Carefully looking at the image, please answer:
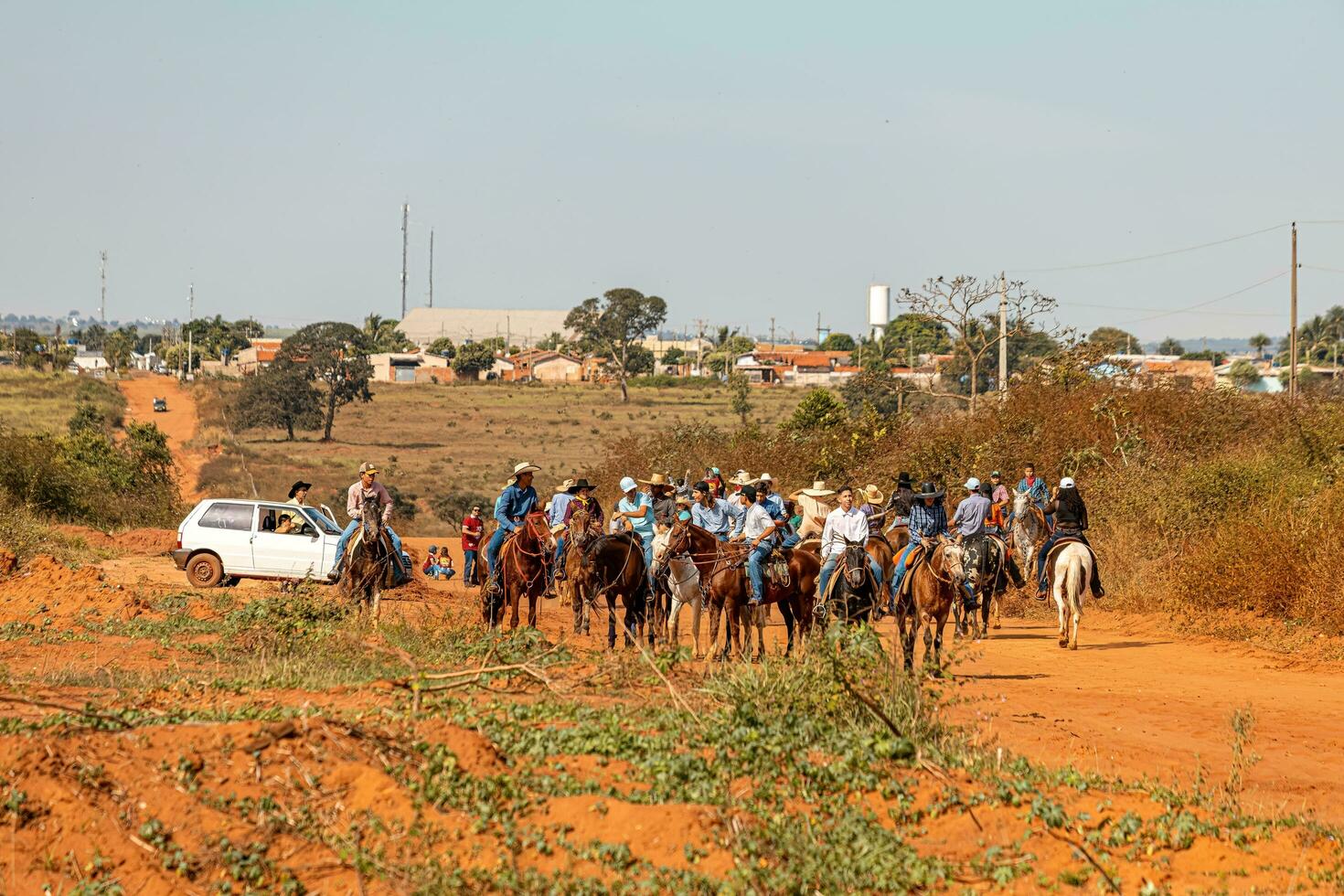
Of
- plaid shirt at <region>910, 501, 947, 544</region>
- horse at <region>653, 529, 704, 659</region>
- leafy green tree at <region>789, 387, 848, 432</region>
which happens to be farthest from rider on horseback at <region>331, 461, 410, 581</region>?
leafy green tree at <region>789, 387, 848, 432</region>

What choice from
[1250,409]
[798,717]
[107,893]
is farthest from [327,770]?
[1250,409]

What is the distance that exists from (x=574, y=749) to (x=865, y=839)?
7.14 feet

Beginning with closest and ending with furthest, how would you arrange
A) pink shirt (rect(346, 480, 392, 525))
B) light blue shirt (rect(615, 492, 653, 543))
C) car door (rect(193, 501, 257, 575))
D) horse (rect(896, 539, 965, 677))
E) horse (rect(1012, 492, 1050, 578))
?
horse (rect(896, 539, 965, 677)) < light blue shirt (rect(615, 492, 653, 543)) < pink shirt (rect(346, 480, 392, 525)) < horse (rect(1012, 492, 1050, 578)) < car door (rect(193, 501, 257, 575))

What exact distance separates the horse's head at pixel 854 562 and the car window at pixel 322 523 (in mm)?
11698

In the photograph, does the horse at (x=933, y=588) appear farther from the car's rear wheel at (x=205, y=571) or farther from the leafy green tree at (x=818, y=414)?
the leafy green tree at (x=818, y=414)

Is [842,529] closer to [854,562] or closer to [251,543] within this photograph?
[854,562]

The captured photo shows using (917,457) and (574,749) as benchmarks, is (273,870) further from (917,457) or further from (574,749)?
(917,457)

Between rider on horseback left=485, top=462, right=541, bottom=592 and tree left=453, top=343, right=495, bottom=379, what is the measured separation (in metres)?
110

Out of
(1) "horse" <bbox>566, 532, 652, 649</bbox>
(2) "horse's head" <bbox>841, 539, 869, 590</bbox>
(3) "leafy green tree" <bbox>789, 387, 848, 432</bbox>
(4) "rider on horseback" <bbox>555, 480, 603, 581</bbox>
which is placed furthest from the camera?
(3) "leafy green tree" <bbox>789, 387, 848, 432</bbox>

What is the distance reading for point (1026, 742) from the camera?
12422 mm

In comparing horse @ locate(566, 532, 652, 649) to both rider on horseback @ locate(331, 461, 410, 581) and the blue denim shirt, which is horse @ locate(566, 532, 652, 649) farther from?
rider on horseback @ locate(331, 461, 410, 581)

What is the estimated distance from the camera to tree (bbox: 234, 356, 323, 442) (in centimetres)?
7494

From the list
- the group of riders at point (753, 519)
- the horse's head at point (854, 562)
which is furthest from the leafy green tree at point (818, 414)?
the horse's head at point (854, 562)

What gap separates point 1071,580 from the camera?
63.7 feet
